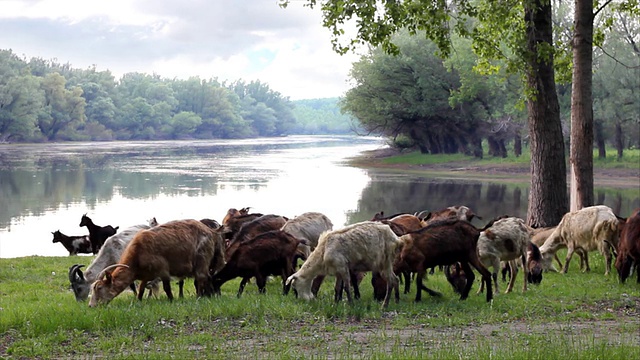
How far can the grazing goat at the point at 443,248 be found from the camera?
1128 cm

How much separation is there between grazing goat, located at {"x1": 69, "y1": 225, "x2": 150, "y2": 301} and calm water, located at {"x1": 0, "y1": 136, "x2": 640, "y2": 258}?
9.88m

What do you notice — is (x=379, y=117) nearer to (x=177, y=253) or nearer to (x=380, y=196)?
(x=380, y=196)

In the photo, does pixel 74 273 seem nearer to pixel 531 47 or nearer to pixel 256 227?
pixel 256 227

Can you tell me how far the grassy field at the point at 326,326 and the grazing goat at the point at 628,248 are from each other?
552 mm

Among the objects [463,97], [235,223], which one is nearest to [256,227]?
[235,223]

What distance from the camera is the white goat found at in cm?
1391

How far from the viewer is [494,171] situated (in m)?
56.1

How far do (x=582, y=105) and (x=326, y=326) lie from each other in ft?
33.2

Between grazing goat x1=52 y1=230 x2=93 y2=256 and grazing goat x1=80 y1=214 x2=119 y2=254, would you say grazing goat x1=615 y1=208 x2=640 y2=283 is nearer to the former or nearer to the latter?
grazing goat x1=80 y1=214 x2=119 y2=254

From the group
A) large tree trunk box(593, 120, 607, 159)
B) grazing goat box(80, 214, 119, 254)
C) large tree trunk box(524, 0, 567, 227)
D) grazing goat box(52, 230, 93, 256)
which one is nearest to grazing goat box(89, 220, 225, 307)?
grazing goat box(80, 214, 119, 254)

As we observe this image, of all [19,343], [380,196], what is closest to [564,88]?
[380,196]

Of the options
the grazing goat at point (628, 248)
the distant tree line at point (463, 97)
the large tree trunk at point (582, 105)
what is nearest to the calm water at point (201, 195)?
the distant tree line at point (463, 97)

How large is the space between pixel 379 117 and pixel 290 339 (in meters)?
55.2

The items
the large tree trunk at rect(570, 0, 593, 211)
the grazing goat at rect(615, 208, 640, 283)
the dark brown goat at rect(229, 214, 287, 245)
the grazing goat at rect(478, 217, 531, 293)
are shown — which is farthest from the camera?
the large tree trunk at rect(570, 0, 593, 211)
